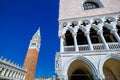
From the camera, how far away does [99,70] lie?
23.2 ft

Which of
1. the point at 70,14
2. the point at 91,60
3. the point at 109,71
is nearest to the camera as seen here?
the point at 91,60

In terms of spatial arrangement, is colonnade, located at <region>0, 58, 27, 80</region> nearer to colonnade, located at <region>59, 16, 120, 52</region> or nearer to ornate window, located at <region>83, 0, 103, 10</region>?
colonnade, located at <region>59, 16, 120, 52</region>

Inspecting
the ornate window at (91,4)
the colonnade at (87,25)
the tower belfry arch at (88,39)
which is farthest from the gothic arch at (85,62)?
the ornate window at (91,4)

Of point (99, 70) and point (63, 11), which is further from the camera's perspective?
point (63, 11)

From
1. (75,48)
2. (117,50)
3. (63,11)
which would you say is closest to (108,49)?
(117,50)

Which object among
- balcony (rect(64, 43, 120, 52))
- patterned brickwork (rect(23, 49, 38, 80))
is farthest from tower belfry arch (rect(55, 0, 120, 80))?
patterned brickwork (rect(23, 49, 38, 80))

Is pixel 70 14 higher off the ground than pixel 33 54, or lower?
lower

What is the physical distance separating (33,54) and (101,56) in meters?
42.0

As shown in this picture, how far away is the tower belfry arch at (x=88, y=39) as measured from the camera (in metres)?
7.71

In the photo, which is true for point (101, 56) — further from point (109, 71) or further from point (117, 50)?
point (109, 71)

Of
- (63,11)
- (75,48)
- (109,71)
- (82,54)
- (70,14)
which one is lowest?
(109,71)

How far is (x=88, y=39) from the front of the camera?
903 centimetres

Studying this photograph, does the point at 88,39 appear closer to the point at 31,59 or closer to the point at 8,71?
the point at 8,71

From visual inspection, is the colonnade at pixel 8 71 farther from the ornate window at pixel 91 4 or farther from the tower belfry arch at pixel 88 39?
the ornate window at pixel 91 4
